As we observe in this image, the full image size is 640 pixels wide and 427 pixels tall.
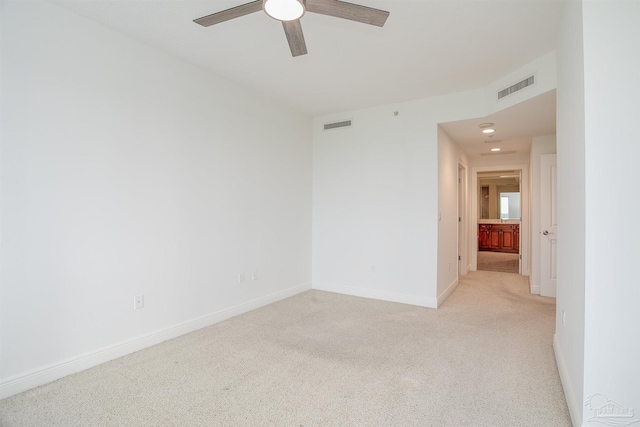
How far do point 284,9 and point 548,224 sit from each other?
4.67 metres

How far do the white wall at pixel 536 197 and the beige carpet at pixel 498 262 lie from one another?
5.55 ft

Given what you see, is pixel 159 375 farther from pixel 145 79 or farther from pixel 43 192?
pixel 145 79

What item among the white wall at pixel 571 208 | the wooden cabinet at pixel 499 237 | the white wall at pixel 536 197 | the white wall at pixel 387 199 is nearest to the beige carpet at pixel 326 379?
the white wall at pixel 571 208

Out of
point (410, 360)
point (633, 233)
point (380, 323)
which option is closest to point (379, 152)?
point (380, 323)

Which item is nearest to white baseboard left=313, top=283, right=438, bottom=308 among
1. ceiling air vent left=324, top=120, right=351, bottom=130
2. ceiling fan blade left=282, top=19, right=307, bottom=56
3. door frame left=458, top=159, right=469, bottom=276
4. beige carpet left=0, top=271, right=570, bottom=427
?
beige carpet left=0, top=271, right=570, bottom=427

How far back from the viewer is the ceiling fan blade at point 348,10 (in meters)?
1.93

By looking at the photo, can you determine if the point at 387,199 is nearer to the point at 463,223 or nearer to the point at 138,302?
the point at 463,223

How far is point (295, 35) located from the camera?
2191 mm

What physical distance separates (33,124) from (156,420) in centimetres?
211

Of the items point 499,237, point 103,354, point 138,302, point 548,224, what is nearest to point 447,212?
point 548,224

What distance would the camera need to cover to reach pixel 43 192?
2277mm

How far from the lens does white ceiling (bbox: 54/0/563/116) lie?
235 centimetres

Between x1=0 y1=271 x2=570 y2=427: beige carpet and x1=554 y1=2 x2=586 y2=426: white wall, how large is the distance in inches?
8.9

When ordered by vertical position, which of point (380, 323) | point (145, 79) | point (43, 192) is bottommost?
point (380, 323)
